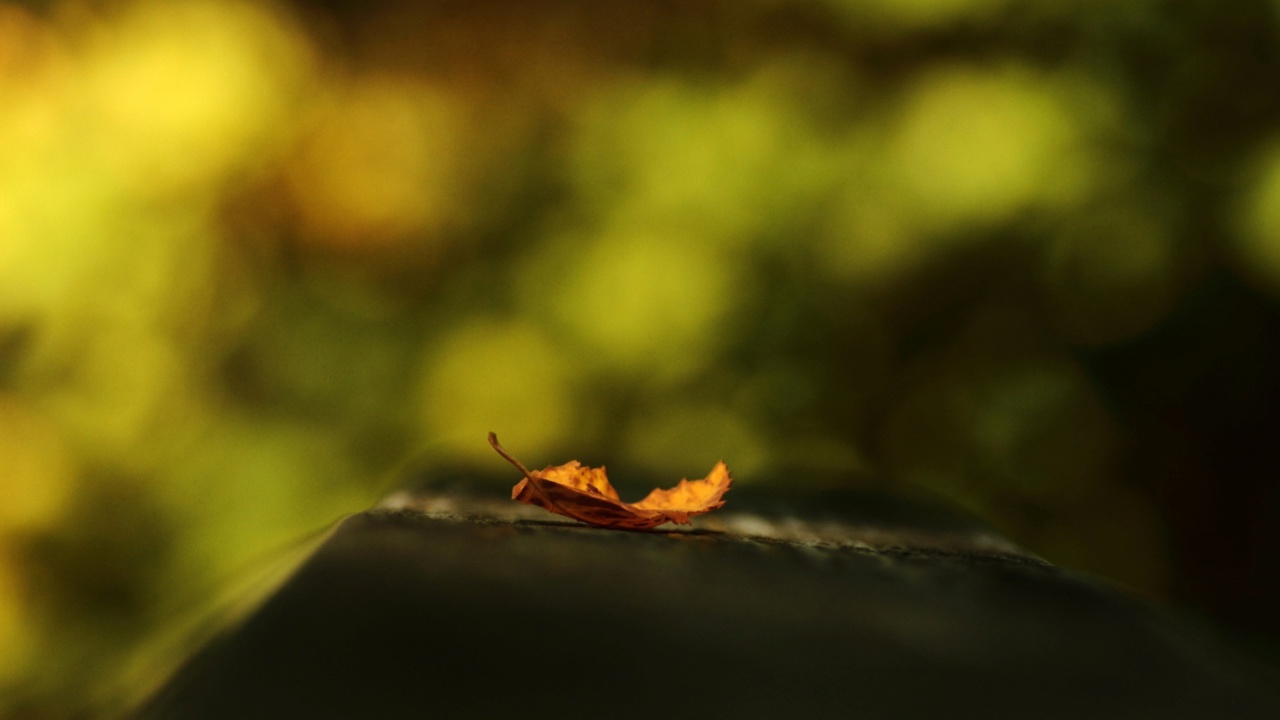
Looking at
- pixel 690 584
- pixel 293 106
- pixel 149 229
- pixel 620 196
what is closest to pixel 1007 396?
pixel 620 196

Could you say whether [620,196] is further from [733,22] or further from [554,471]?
[554,471]

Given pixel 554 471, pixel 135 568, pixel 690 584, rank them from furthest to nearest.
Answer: pixel 135 568, pixel 554 471, pixel 690 584

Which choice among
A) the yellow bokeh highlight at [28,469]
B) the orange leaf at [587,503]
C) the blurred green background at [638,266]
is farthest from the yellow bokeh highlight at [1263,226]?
the yellow bokeh highlight at [28,469]

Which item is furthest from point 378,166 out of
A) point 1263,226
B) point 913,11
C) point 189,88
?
point 1263,226

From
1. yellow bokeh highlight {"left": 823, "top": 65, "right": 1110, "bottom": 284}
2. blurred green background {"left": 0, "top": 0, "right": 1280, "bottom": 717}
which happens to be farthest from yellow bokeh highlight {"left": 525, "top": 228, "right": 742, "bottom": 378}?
yellow bokeh highlight {"left": 823, "top": 65, "right": 1110, "bottom": 284}

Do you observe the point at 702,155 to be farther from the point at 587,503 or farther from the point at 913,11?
the point at 587,503

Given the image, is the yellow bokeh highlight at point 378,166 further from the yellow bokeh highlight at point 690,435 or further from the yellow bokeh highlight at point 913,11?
the yellow bokeh highlight at point 913,11
